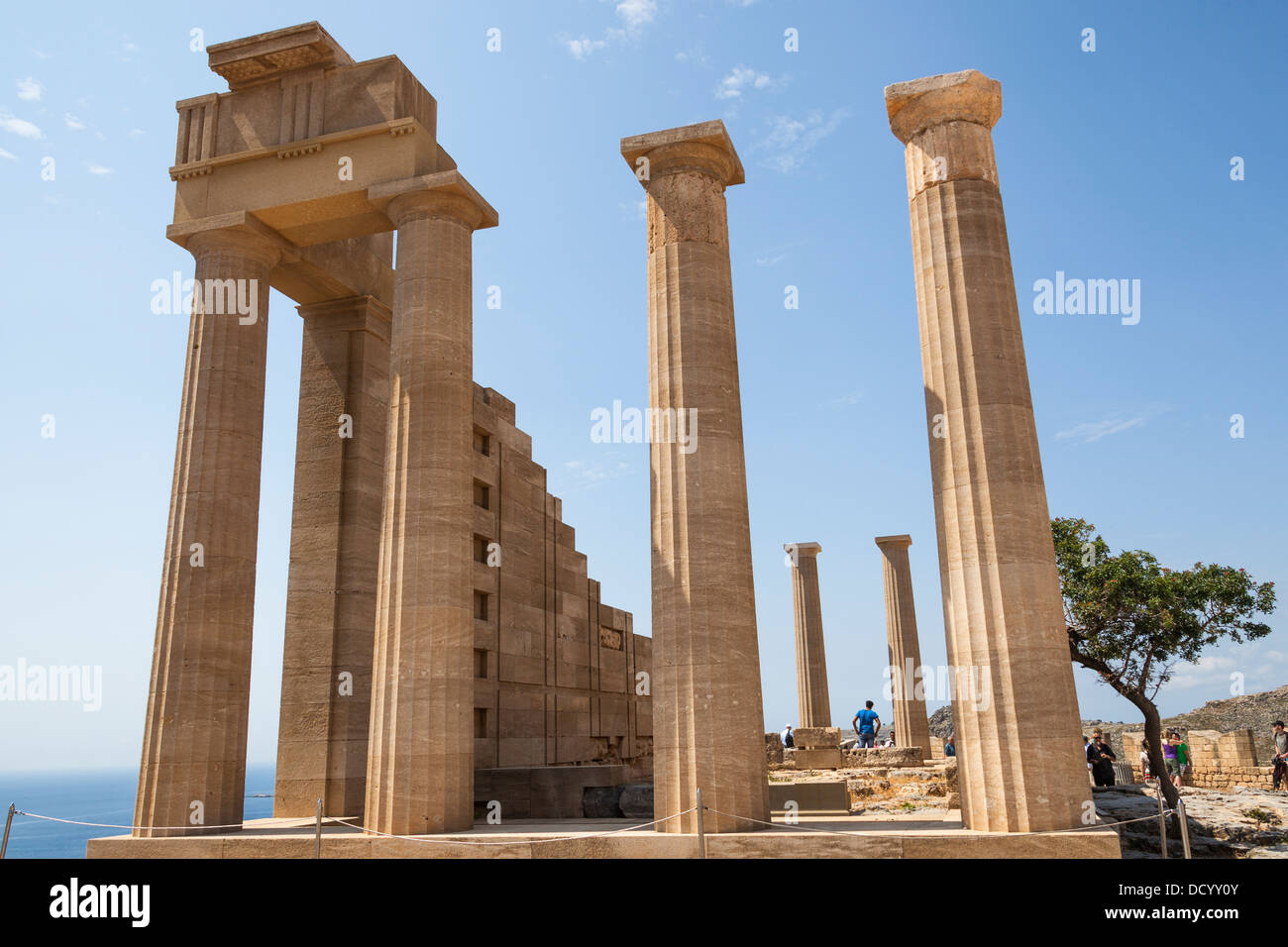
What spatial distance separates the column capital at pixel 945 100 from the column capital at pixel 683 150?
349 cm

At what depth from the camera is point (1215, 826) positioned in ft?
63.7

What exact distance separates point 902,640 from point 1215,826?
24.0m

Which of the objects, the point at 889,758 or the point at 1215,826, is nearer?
the point at 1215,826

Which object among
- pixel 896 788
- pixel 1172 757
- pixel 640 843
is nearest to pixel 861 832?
pixel 640 843

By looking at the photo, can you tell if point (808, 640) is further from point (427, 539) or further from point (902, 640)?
point (427, 539)

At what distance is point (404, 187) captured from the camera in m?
21.5

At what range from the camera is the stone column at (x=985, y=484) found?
15.5 metres

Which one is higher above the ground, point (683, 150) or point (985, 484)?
point (683, 150)

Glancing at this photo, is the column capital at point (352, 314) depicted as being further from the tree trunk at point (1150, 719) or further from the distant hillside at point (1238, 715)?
the distant hillside at point (1238, 715)

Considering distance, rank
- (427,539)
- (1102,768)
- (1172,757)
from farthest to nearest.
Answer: (1172,757), (1102,768), (427,539)

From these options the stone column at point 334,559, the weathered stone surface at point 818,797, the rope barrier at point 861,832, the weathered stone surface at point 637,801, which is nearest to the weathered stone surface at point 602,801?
the weathered stone surface at point 637,801

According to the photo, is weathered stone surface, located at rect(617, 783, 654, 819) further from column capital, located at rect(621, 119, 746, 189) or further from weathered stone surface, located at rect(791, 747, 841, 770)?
weathered stone surface, located at rect(791, 747, 841, 770)

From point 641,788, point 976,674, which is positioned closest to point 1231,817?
point 976,674
